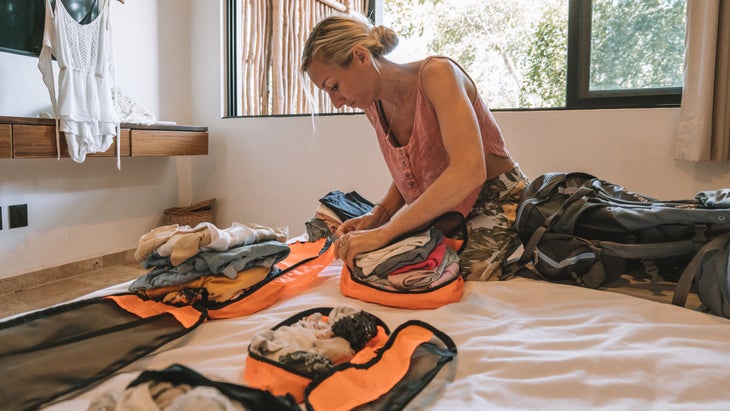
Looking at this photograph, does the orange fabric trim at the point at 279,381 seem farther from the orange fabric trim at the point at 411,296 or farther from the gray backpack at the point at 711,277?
the gray backpack at the point at 711,277

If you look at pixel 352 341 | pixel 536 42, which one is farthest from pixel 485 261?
pixel 536 42

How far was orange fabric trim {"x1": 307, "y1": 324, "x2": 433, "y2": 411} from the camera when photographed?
0.59 meters

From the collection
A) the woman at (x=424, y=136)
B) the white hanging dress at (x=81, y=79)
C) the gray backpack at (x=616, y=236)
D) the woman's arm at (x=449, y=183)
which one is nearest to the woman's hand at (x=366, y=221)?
the woman at (x=424, y=136)

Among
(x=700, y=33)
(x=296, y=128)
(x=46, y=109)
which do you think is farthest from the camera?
(x=296, y=128)

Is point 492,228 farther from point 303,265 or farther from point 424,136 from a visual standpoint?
point 303,265

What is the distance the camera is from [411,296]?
3.19 ft

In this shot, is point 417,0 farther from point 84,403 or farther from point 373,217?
point 84,403

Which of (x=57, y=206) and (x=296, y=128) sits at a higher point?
(x=296, y=128)

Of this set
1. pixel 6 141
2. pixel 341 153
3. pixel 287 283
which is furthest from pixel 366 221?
pixel 6 141

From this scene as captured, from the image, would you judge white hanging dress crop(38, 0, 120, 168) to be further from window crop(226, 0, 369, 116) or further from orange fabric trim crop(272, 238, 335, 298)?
orange fabric trim crop(272, 238, 335, 298)

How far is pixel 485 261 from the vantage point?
1184 millimetres

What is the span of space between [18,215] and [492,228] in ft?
8.02

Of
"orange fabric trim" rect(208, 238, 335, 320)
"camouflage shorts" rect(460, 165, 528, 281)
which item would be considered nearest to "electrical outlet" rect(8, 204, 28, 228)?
"orange fabric trim" rect(208, 238, 335, 320)

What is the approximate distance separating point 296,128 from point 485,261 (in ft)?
6.72
